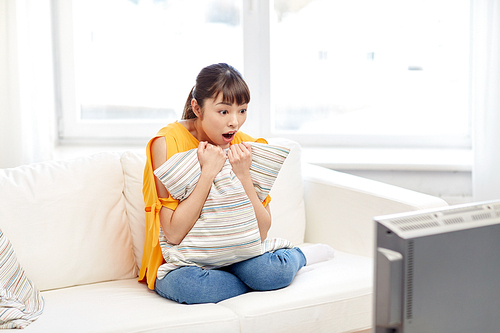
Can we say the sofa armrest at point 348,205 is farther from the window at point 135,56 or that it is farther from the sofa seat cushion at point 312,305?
the window at point 135,56

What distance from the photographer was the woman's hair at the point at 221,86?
1.45m

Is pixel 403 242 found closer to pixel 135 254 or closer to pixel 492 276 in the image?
pixel 492 276

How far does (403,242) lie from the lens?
2.21 feet

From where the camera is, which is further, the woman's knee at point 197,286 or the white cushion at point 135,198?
the white cushion at point 135,198

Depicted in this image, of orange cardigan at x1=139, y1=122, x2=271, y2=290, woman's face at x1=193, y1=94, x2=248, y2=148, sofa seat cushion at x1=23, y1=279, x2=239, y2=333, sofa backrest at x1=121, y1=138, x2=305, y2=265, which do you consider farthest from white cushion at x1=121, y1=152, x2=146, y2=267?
woman's face at x1=193, y1=94, x2=248, y2=148

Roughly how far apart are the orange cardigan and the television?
854 mm

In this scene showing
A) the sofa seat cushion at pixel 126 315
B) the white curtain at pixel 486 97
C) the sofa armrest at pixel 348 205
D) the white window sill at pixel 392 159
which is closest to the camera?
the sofa seat cushion at pixel 126 315

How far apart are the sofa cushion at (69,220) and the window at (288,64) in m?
0.85

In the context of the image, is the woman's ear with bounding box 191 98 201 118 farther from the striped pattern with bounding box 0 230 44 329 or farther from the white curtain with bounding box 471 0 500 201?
the white curtain with bounding box 471 0 500 201

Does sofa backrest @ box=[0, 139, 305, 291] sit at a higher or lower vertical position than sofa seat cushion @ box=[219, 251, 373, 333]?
higher

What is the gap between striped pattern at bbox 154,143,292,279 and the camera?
1.39m

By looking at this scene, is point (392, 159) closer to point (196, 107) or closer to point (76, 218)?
point (196, 107)

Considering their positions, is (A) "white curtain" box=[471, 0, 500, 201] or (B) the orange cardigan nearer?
(B) the orange cardigan

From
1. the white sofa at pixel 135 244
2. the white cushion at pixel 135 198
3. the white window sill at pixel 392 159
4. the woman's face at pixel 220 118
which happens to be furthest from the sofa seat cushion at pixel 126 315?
the white window sill at pixel 392 159
